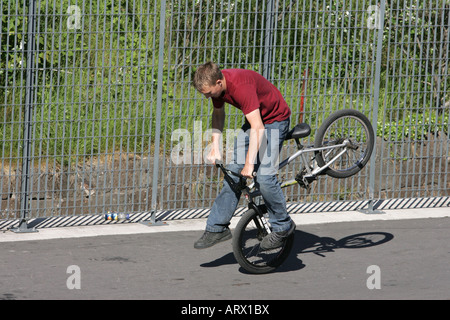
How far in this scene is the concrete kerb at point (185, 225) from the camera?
8414mm

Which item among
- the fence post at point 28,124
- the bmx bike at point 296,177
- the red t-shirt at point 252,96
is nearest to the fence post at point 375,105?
the bmx bike at point 296,177

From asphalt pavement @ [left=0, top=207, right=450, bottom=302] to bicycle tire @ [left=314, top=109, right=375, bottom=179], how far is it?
73 centimetres

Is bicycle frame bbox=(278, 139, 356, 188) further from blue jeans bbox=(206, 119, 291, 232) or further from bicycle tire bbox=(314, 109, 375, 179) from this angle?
blue jeans bbox=(206, 119, 291, 232)

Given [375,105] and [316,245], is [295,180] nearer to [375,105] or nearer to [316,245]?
[316,245]

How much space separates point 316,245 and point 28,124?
9.63ft

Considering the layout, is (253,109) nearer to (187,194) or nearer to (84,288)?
(84,288)

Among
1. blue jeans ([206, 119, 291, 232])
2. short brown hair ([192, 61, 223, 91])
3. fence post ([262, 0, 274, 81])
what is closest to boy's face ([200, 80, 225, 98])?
short brown hair ([192, 61, 223, 91])

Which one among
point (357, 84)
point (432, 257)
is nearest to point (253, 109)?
point (432, 257)

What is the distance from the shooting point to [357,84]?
9609 mm

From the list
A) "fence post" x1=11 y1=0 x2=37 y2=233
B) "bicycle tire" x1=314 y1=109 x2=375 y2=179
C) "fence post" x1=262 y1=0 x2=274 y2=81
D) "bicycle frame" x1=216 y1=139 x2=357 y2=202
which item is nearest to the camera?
"bicycle frame" x1=216 y1=139 x2=357 y2=202

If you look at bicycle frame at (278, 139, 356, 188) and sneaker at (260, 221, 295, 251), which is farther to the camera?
bicycle frame at (278, 139, 356, 188)

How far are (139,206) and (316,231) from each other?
5.94ft

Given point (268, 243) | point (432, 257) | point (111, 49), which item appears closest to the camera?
point (268, 243)

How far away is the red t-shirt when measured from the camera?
6914mm
